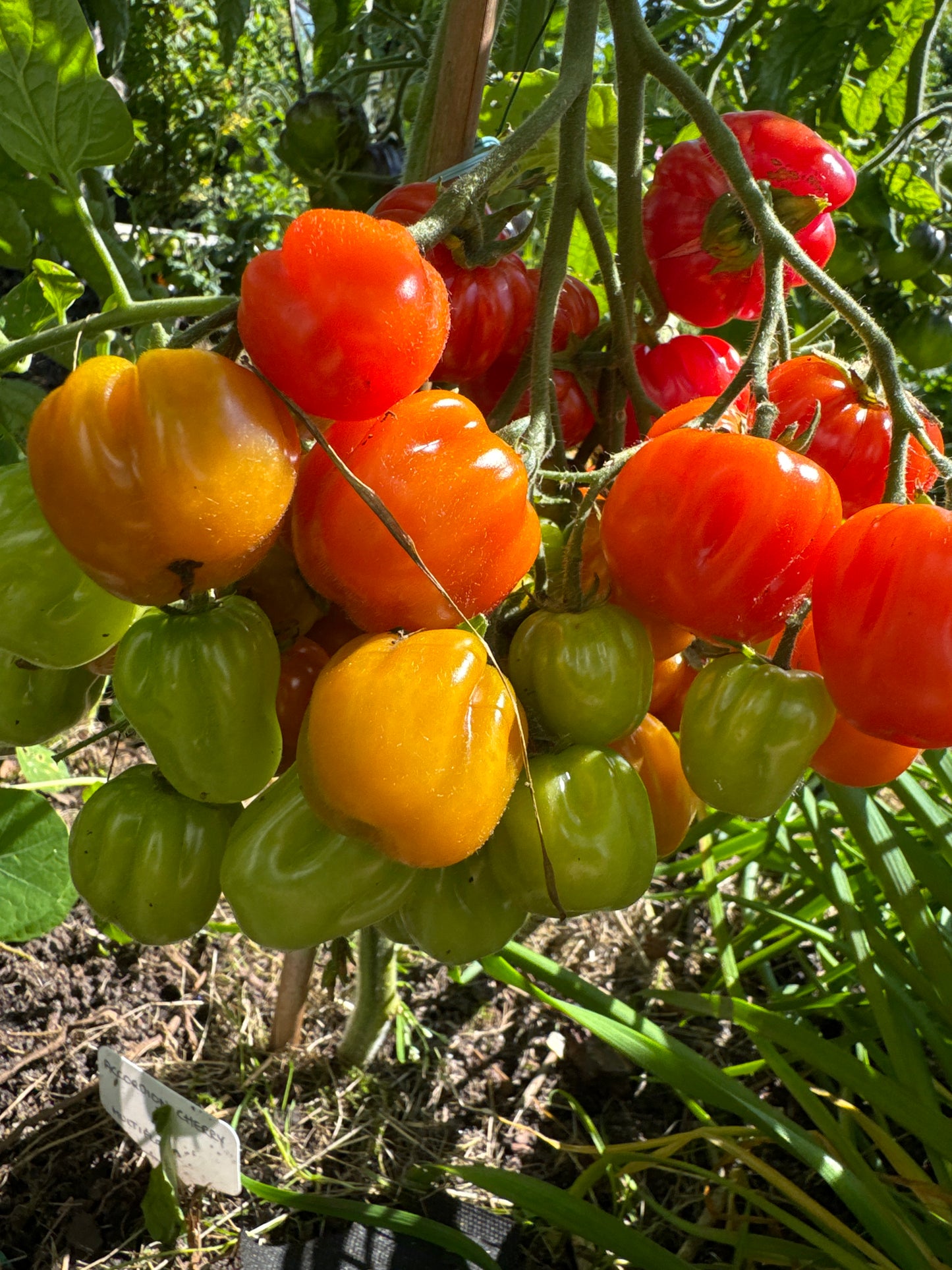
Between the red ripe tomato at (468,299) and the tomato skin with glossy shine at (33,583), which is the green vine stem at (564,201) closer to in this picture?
the red ripe tomato at (468,299)

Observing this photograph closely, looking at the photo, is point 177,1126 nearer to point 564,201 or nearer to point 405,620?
point 405,620

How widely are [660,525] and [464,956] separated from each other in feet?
0.82

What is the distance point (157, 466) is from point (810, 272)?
1.19 ft

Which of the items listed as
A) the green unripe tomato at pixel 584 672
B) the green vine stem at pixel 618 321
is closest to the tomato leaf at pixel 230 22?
the green vine stem at pixel 618 321

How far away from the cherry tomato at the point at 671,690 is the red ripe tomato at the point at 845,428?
0.14m

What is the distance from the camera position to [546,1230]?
3.73 feet

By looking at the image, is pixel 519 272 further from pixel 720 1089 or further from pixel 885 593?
pixel 720 1089

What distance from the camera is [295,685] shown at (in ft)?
1.74

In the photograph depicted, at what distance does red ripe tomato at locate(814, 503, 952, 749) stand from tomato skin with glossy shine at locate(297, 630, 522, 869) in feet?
0.57

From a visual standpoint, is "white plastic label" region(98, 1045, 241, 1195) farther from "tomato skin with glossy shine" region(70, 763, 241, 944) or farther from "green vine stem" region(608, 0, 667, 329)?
"green vine stem" region(608, 0, 667, 329)

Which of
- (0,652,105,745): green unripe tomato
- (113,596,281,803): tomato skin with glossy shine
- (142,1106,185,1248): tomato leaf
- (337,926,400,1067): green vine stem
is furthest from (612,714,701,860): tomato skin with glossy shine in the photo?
(142,1106,185,1248): tomato leaf

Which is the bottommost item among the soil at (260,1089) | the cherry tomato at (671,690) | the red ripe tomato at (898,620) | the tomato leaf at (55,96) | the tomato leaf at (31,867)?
the soil at (260,1089)

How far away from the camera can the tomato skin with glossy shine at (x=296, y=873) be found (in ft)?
1.52

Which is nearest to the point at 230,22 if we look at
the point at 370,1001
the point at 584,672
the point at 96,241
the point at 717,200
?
the point at 96,241
